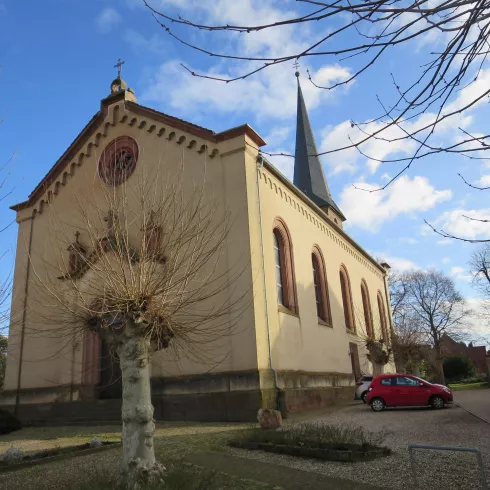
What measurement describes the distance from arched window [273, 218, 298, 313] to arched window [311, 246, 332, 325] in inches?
127

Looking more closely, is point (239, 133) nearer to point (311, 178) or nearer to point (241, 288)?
point (241, 288)

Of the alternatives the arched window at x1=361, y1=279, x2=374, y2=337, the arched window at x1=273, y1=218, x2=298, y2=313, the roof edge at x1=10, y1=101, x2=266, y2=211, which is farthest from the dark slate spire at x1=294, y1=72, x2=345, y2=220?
the roof edge at x1=10, y1=101, x2=266, y2=211

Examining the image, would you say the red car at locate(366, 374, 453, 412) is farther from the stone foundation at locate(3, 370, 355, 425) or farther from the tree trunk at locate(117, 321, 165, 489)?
the tree trunk at locate(117, 321, 165, 489)

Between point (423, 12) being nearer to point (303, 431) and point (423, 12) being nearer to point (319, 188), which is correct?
point (303, 431)

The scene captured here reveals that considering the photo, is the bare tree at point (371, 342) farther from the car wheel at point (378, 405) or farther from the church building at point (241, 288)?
the car wheel at point (378, 405)

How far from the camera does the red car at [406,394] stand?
51.6ft

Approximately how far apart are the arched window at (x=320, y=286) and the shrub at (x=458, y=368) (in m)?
36.3

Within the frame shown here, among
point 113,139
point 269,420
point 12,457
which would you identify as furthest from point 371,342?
point 12,457

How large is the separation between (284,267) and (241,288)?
12.0ft

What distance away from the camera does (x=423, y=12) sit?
10.6ft

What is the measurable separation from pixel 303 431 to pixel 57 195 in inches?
570

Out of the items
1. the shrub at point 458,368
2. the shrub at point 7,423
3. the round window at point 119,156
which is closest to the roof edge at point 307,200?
the round window at point 119,156

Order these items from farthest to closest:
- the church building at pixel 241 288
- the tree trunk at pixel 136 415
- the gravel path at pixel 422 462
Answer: the church building at pixel 241 288 → the gravel path at pixel 422 462 → the tree trunk at pixel 136 415

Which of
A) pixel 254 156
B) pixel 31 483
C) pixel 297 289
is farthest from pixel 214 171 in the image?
pixel 31 483
